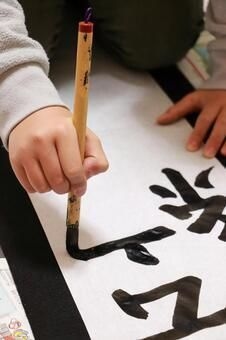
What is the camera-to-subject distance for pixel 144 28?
2.64 ft

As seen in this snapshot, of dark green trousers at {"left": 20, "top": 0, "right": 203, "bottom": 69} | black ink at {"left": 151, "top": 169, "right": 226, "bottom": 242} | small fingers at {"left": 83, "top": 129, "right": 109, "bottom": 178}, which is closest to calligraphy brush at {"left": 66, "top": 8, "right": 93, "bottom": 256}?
small fingers at {"left": 83, "top": 129, "right": 109, "bottom": 178}

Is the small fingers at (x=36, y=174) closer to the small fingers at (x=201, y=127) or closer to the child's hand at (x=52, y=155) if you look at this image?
the child's hand at (x=52, y=155)

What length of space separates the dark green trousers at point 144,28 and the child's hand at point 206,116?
10 cm

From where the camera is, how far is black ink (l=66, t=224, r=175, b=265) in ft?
1.83

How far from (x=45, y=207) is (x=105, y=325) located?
0.50 feet

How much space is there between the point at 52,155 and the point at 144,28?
38 cm

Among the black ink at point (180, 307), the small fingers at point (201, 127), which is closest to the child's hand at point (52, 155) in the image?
the black ink at point (180, 307)

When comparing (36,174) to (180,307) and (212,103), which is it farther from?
(212,103)

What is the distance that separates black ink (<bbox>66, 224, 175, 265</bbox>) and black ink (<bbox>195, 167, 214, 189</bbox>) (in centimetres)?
9

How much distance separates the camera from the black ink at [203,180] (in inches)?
25.5

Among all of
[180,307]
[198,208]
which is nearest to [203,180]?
[198,208]

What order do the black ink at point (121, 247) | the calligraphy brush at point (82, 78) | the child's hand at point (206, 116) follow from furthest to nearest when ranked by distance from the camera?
the child's hand at point (206, 116), the black ink at point (121, 247), the calligraphy brush at point (82, 78)

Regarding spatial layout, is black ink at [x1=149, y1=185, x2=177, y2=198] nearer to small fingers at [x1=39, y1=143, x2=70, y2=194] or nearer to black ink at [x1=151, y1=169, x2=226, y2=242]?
black ink at [x1=151, y1=169, x2=226, y2=242]

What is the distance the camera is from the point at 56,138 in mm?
479
